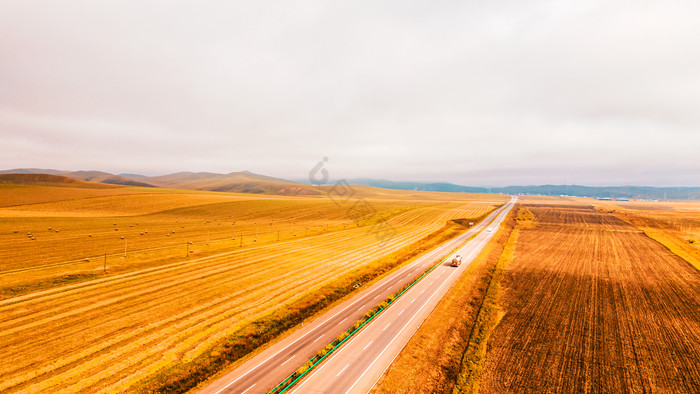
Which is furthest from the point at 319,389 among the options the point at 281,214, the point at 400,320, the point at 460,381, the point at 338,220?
the point at 281,214

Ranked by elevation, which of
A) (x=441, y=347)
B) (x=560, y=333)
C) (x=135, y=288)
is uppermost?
(x=135, y=288)

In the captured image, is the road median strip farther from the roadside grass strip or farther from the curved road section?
the curved road section

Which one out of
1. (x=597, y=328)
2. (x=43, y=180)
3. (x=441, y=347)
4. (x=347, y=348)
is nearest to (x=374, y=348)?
(x=347, y=348)

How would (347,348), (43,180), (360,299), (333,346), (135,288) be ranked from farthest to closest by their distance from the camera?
(43,180), (360,299), (135,288), (333,346), (347,348)

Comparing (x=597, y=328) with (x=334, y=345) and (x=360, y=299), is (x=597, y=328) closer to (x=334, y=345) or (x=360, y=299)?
(x=360, y=299)

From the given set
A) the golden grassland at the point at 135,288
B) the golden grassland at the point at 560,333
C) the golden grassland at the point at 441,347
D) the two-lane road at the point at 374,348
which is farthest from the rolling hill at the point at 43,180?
the golden grassland at the point at 560,333

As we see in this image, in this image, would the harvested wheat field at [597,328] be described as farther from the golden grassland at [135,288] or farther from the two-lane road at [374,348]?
the golden grassland at [135,288]

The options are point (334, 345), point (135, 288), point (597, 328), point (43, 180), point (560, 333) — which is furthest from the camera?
point (43, 180)

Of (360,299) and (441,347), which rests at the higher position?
(441,347)
